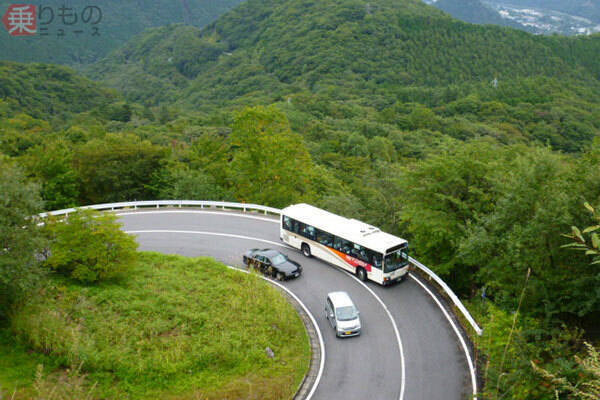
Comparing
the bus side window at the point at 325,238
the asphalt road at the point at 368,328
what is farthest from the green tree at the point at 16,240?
the bus side window at the point at 325,238

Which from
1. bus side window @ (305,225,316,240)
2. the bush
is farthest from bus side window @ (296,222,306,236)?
the bush

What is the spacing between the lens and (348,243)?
2539cm

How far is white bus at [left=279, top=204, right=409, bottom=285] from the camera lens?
2414cm

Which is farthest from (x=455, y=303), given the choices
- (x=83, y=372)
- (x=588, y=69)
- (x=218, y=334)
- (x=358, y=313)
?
(x=588, y=69)

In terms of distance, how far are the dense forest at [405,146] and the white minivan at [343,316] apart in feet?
17.1

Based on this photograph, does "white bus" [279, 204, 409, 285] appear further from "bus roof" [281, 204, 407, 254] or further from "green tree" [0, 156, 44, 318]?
"green tree" [0, 156, 44, 318]

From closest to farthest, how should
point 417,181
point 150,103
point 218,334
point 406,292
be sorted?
1. point 218,334
2. point 406,292
3. point 417,181
4. point 150,103

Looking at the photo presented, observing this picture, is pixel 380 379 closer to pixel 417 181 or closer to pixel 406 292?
pixel 406 292

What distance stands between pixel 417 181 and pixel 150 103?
157889 mm

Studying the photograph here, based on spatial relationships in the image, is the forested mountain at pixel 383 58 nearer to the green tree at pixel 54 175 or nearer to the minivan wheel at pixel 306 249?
the green tree at pixel 54 175

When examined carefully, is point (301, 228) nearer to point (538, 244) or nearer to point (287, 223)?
→ point (287, 223)

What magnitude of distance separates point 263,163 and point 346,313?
20758 millimetres

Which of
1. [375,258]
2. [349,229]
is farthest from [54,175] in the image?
[375,258]

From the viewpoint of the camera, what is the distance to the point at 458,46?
17338 cm
